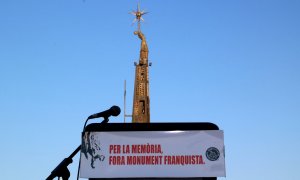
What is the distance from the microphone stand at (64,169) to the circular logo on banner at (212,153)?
1297mm

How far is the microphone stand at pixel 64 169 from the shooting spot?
5.20 m

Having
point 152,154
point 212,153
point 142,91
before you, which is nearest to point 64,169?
point 152,154

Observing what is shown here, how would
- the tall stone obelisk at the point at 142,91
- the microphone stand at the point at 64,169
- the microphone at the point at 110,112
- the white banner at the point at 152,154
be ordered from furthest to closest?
the tall stone obelisk at the point at 142,91 < the microphone at the point at 110,112 < the microphone stand at the point at 64,169 < the white banner at the point at 152,154

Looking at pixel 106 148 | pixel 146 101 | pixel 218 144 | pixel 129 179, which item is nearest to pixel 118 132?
pixel 106 148

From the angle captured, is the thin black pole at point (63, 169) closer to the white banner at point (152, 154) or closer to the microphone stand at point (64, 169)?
the microphone stand at point (64, 169)

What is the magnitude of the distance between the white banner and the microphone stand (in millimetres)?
230

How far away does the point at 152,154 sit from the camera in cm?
510

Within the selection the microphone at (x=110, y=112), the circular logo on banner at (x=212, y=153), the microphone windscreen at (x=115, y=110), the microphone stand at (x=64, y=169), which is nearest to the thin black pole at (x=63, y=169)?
the microphone stand at (x=64, y=169)

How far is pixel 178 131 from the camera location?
5203 mm

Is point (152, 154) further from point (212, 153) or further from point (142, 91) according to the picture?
point (142, 91)

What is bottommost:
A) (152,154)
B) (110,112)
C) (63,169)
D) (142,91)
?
(63,169)

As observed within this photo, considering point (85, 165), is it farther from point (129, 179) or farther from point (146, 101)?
point (146, 101)

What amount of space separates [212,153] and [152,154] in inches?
28.2

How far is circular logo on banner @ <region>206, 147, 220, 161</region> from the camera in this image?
200 inches
